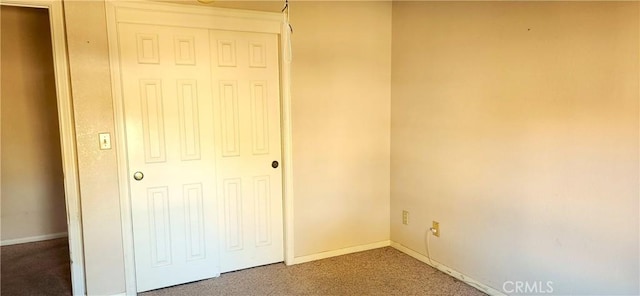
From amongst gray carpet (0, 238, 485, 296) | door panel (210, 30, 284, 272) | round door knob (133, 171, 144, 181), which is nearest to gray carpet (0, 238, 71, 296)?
gray carpet (0, 238, 485, 296)

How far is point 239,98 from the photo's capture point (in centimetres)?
287

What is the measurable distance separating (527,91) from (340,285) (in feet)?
6.06

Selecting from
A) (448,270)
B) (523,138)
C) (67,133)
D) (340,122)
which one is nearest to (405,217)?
(448,270)

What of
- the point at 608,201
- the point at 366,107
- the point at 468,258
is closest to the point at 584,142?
the point at 608,201

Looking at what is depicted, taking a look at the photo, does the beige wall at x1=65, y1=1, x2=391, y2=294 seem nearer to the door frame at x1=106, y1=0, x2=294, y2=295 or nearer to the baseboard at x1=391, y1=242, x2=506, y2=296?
the door frame at x1=106, y1=0, x2=294, y2=295

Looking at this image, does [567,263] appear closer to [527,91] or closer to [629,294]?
[629,294]

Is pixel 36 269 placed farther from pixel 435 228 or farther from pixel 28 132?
pixel 435 228

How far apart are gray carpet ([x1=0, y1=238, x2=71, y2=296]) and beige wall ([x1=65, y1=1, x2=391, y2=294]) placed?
0.54 meters

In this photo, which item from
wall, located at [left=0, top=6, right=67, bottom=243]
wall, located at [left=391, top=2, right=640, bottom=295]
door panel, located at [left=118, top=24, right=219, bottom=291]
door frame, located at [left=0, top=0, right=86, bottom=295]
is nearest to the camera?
wall, located at [left=391, top=2, right=640, bottom=295]

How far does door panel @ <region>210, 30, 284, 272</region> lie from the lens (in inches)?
111

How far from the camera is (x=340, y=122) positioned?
3246mm

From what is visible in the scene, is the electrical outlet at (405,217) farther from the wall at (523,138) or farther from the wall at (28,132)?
the wall at (28,132)

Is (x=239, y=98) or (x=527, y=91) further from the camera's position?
(x=239, y=98)

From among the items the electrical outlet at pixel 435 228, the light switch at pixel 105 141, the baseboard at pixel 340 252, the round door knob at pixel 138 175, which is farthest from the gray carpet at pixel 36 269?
the electrical outlet at pixel 435 228
